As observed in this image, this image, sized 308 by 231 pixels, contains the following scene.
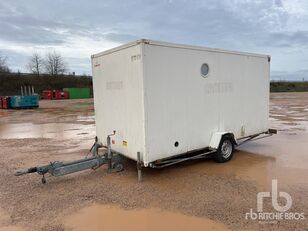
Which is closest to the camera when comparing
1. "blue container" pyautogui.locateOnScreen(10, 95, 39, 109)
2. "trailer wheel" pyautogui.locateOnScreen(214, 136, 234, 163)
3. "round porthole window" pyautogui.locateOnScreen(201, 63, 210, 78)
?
"round porthole window" pyautogui.locateOnScreen(201, 63, 210, 78)

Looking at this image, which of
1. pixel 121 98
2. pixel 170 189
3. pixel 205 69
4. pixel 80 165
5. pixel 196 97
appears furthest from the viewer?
pixel 205 69

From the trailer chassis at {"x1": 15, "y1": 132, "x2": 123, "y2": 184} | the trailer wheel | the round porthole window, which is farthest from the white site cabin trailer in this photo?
the trailer chassis at {"x1": 15, "y1": 132, "x2": 123, "y2": 184}

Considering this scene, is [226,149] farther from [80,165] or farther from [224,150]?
[80,165]

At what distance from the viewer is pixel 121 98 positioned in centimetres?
559

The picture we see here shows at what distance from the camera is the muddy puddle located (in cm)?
368

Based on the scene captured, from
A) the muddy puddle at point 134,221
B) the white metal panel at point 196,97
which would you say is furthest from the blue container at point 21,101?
the muddy puddle at point 134,221

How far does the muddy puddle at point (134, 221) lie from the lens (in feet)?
12.1

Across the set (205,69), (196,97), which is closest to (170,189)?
(196,97)

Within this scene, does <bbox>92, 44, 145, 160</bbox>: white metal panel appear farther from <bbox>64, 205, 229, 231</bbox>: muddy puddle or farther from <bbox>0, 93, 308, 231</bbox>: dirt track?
<bbox>64, 205, 229, 231</bbox>: muddy puddle

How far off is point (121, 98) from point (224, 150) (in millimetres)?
2795

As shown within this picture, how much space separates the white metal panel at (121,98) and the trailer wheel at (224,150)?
212cm

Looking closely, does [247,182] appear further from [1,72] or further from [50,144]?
[1,72]

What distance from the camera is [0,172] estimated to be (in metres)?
6.25

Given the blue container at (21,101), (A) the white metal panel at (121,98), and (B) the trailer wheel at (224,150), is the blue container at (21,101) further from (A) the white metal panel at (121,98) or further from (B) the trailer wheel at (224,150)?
(B) the trailer wheel at (224,150)
